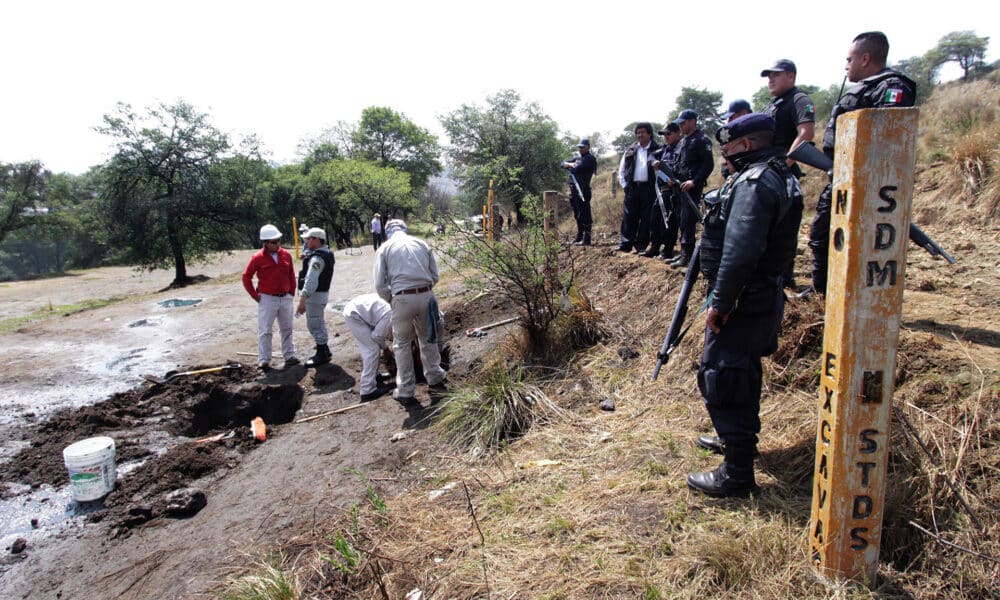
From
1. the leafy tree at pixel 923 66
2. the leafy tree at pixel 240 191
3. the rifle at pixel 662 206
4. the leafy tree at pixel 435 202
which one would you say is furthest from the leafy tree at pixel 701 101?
the rifle at pixel 662 206

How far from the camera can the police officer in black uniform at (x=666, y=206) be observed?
20.3 feet

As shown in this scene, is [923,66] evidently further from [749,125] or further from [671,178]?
[749,125]

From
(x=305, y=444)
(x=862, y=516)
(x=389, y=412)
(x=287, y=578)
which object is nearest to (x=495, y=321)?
(x=389, y=412)

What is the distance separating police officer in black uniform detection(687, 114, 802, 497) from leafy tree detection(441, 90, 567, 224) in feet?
68.4

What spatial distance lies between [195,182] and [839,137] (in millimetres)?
24738

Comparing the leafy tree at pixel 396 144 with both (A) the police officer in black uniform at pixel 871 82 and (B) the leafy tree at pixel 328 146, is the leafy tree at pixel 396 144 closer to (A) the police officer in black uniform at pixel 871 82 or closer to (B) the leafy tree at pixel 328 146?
(B) the leafy tree at pixel 328 146

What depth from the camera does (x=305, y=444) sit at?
5.07 m

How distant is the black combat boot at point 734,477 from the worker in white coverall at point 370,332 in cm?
413

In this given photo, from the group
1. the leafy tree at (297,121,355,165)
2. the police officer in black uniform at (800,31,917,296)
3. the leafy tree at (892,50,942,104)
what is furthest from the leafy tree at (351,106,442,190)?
the police officer in black uniform at (800,31,917,296)

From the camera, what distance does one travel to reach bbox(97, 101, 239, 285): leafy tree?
20.5 m

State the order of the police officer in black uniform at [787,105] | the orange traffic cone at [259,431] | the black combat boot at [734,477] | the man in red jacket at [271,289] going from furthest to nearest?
the man in red jacket at [271,289] → the orange traffic cone at [259,431] → the police officer in black uniform at [787,105] → the black combat boot at [734,477]

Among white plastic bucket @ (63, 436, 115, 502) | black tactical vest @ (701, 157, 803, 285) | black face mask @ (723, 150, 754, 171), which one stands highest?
black face mask @ (723, 150, 754, 171)

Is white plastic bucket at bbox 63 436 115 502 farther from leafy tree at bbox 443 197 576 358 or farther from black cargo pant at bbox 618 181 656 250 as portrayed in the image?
black cargo pant at bbox 618 181 656 250

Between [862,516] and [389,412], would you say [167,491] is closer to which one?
[389,412]
